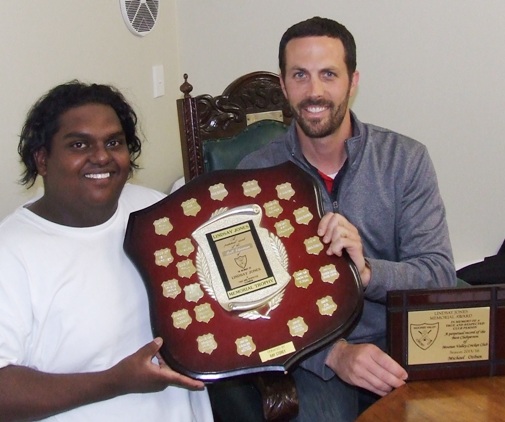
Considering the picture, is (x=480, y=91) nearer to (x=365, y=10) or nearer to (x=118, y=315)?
(x=365, y=10)

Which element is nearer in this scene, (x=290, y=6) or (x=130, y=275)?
(x=130, y=275)

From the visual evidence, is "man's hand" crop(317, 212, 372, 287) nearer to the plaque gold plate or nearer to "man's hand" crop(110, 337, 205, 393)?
the plaque gold plate

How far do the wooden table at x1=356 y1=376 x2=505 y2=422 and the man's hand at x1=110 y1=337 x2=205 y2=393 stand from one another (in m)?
0.36

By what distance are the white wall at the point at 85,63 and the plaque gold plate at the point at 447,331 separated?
1.12 meters

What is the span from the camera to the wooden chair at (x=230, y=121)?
2.13m

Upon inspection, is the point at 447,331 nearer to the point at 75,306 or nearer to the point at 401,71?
the point at 75,306

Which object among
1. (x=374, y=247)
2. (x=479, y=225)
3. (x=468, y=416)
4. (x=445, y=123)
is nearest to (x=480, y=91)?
(x=445, y=123)

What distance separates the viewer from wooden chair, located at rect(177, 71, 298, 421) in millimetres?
2135

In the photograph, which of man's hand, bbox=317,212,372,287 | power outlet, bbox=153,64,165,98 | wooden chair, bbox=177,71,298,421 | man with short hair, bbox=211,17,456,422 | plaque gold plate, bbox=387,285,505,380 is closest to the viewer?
plaque gold plate, bbox=387,285,505,380

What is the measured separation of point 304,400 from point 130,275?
576 mm

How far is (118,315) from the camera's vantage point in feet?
4.53

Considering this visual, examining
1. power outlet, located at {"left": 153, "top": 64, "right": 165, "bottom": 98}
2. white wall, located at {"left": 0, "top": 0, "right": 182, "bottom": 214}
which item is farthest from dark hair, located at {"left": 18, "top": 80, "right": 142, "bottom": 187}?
power outlet, located at {"left": 153, "top": 64, "right": 165, "bottom": 98}

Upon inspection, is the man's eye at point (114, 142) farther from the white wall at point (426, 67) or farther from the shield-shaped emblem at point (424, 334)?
the white wall at point (426, 67)

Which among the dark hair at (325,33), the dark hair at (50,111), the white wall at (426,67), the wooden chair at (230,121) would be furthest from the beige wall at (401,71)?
the dark hair at (50,111)
